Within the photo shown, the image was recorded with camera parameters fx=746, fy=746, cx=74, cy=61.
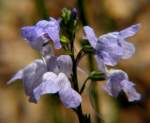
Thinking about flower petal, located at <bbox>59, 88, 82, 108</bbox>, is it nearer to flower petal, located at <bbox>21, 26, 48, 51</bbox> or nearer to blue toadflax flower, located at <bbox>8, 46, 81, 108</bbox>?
blue toadflax flower, located at <bbox>8, 46, 81, 108</bbox>

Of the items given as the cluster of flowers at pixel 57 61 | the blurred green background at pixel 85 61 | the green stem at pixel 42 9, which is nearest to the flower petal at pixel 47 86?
the cluster of flowers at pixel 57 61

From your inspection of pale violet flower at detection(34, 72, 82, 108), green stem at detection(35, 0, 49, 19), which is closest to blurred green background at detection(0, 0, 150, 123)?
green stem at detection(35, 0, 49, 19)

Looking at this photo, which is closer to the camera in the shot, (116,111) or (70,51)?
(70,51)

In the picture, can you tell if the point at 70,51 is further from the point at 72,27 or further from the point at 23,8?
the point at 23,8

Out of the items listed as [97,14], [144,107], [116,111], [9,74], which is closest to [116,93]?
[116,111]

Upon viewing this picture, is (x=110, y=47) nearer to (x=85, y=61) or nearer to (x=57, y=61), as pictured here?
(x=57, y=61)

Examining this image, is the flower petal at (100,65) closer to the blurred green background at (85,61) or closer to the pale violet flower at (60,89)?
the pale violet flower at (60,89)
